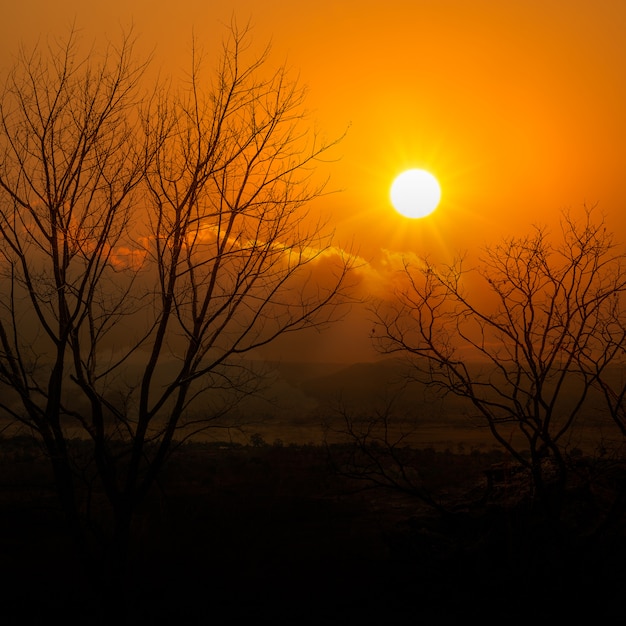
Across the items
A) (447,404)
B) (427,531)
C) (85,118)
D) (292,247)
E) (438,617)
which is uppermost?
(85,118)

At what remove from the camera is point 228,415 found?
23.4 feet

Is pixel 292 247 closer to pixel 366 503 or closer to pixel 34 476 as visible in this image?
pixel 366 503

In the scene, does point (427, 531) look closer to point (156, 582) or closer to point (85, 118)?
point (156, 582)

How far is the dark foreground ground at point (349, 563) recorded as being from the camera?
22.5 feet

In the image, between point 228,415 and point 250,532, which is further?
point 250,532

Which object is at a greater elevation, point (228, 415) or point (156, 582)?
point (228, 415)

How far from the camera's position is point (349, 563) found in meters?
11.8

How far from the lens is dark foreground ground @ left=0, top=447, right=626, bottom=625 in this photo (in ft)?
22.5

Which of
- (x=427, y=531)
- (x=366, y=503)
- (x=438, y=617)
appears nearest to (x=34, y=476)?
(x=366, y=503)

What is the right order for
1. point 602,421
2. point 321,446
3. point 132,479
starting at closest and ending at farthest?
point 132,479
point 602,421
point 321,446

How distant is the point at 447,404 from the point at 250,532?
8.97 m

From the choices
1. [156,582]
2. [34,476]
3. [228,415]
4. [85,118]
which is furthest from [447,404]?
[34,476]

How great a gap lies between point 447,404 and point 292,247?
8.80ft

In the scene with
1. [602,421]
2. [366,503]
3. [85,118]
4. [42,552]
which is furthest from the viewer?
[366,503]
